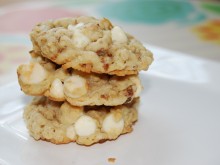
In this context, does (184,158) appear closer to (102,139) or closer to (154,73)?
(102,139)

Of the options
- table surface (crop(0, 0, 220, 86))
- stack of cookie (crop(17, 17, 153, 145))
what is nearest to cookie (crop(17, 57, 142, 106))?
stack of cookie (crop(17, 17, 153, 145))

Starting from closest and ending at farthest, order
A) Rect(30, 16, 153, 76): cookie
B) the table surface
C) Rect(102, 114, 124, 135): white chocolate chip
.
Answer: Rect(30, 16, 153, 76): cookie → Rect(102, 114, 124, 135): white chocolate chip → the table surface

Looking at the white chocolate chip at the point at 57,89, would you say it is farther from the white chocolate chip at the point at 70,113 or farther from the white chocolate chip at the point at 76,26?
the white chocolate chip at the point at 76,26

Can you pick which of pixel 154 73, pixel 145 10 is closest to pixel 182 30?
pixel 145 10

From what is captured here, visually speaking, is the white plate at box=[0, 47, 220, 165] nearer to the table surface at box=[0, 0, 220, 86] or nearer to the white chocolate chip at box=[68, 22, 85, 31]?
the white chocolate chip at box=[68, 22, 85, 31]

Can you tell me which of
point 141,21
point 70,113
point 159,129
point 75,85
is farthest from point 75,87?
point 141,21
